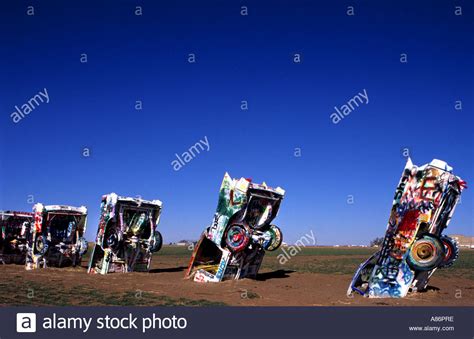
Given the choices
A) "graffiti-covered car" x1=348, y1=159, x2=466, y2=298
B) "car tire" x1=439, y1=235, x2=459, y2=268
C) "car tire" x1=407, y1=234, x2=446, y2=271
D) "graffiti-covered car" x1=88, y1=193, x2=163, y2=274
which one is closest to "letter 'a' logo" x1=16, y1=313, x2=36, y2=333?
"graffiti-covered car" x1=348, y1=159, x2=466, y2=298

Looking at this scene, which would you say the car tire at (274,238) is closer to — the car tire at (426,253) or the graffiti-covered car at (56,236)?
the car tire at (426,253)

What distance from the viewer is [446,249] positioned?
18.7 m

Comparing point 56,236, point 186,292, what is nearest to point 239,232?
point 186,292

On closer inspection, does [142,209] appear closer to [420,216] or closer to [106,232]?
[106,232]

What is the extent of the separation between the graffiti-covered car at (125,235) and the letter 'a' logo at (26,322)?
51.1 feet

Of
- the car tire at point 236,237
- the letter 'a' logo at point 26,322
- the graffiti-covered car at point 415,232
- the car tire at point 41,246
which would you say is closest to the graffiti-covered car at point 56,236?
the car tire at point 41,246

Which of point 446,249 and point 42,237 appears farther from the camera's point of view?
point 42,237

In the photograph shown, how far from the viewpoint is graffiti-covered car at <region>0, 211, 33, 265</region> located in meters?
33.7

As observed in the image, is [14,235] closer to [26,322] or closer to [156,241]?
[156,241]

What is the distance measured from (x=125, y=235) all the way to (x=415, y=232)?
679 inches

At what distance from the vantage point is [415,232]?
58.7 feet

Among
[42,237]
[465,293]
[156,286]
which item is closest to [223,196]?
[156,286]

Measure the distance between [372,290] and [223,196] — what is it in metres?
8.17

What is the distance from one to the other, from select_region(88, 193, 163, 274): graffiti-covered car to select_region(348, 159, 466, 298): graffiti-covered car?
1478 centimetres
